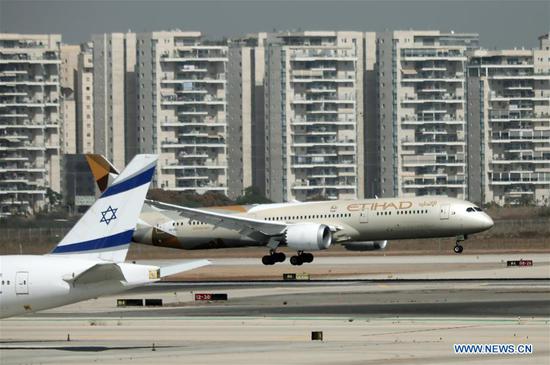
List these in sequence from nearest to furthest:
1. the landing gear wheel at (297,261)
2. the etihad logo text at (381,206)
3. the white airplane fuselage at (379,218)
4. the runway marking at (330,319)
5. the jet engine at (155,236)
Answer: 1. the runway marking at (330,319)
2. the white airplane fuselage at (379,218)
3. the etihad logo text at (381,206)
4. the landing gear wheel at (297,261)
5. the jet engine at (155,236)

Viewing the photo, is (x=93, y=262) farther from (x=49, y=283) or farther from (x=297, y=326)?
(x=297, y=326)

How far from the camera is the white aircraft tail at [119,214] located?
120ft

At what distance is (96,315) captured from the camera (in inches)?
1900

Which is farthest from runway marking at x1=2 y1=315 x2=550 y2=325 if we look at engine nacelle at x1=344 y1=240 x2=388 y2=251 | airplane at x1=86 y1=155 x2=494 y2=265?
engine nacelle at x1=344 y1=240 x2=388 y2=251

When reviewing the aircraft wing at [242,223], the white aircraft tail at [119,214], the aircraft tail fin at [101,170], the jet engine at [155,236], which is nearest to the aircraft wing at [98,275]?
the white aircraft tail at [119,214]

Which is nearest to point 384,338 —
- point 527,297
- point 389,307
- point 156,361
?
point 156,361

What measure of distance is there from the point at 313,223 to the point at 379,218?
3.61m

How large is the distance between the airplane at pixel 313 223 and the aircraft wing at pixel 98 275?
37679 millimetres

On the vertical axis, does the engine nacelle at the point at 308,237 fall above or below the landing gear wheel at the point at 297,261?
above

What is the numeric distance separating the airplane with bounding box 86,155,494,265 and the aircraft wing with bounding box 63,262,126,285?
124 ft

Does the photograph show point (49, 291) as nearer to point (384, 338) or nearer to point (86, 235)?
point (86, 235)

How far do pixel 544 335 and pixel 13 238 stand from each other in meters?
70.7

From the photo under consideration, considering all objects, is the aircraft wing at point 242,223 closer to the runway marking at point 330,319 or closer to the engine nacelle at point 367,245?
the engine nacelle at point 367,245

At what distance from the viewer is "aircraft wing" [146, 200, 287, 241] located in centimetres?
Answer: 7700
